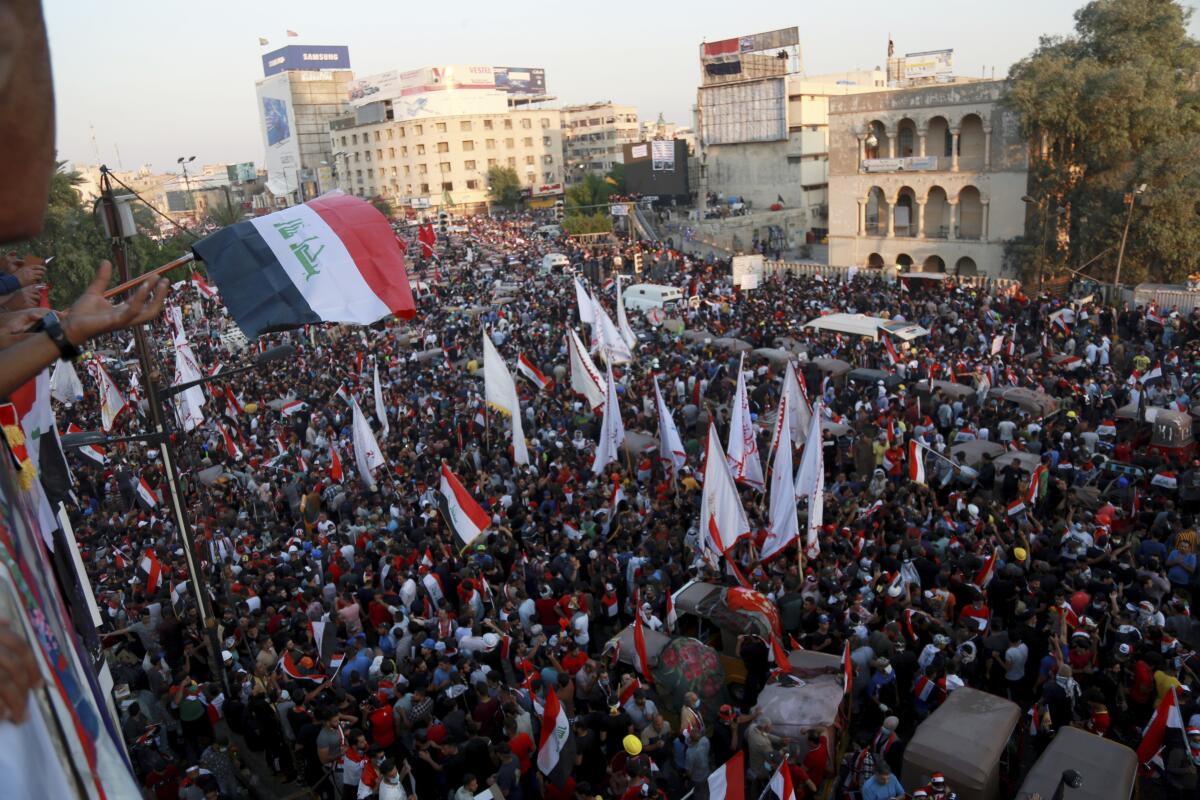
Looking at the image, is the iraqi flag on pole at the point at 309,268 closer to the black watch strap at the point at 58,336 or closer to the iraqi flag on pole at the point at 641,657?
the black watch strap at the point at 58,336

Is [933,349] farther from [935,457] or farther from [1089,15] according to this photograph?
[1089,15]

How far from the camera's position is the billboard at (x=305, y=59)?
348ft

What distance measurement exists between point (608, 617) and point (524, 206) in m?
74.7

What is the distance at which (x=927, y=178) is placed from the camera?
36.9 m

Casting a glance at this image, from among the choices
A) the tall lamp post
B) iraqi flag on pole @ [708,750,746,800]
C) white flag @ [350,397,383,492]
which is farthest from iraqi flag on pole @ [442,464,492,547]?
the tall lamp post

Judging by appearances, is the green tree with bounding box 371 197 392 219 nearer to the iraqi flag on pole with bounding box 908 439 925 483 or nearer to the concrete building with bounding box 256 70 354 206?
the concrete building with bounding box 256 70 354 206

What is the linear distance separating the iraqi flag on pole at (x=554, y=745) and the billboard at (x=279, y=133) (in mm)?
93504

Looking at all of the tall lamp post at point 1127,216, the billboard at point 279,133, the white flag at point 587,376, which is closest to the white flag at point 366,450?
the white flag at point 587,376

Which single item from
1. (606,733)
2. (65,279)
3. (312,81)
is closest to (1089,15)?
(606,733)

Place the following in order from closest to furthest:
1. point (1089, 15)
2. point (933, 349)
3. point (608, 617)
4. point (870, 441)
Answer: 1. point (608, 617)
2. point (870, 441)
3. point (933, 349)
4. point (1089, 15)

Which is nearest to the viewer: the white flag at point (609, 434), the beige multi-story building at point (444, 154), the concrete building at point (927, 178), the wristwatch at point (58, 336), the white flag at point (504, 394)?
the wristwatch at point (58, 336)

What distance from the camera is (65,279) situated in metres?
Result: 34.4

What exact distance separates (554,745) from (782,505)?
4.36 metres

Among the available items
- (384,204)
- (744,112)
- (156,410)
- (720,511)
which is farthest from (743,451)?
(384,204)
